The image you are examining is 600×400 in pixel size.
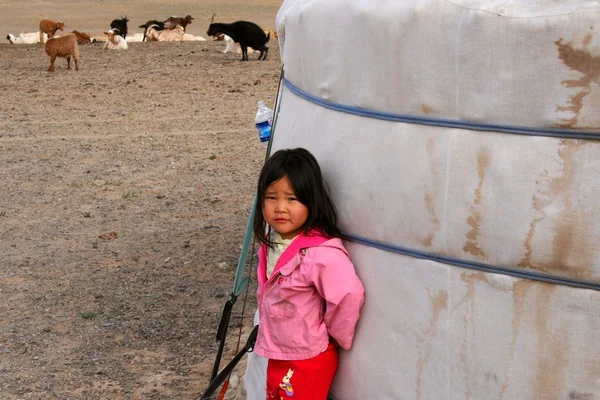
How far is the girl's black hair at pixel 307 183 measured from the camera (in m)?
2.14

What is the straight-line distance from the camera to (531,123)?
70.3 inches

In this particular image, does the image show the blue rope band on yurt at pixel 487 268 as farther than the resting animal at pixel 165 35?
No

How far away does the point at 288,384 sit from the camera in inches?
86.3

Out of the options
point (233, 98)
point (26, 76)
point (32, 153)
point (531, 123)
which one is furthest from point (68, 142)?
point (531, 123)

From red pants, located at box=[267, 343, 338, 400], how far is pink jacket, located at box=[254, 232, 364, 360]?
0.10 ft

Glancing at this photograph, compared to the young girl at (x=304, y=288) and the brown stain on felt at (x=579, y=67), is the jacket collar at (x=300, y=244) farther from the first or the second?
the brown stain on felt at (x=579, y=67)

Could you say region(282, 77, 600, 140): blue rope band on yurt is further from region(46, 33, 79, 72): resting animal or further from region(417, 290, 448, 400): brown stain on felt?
region(46, 33, 79, 72): resting animal

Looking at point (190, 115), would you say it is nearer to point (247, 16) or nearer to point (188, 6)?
point (247, 16)

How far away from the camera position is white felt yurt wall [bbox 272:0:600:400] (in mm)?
1749

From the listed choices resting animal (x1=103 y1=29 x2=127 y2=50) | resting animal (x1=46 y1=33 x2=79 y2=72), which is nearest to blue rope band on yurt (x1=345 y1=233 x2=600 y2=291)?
resting animal (x1=46 y1=33 x2=79 y2=72)

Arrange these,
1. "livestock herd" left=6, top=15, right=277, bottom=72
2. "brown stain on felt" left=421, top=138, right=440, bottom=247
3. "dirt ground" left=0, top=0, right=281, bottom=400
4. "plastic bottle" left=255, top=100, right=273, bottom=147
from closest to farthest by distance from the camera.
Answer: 1. "brown stain on felt" left=421, top=138, right=440, bottom=247
2. "plastic bottle" left=255, top=100, right=273, bottom=147
3. "dirt ground" left=0, top=0, right=281, bottom=400
4. "livestock herd" left=6, top=15, right=277, bottom=72

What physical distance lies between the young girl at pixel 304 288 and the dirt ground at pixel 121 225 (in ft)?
3.02

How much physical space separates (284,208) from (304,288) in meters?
0.20

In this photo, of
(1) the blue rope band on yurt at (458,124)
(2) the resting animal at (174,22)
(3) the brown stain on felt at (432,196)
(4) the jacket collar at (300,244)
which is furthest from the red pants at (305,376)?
(2) the resting animal at (174,22)
